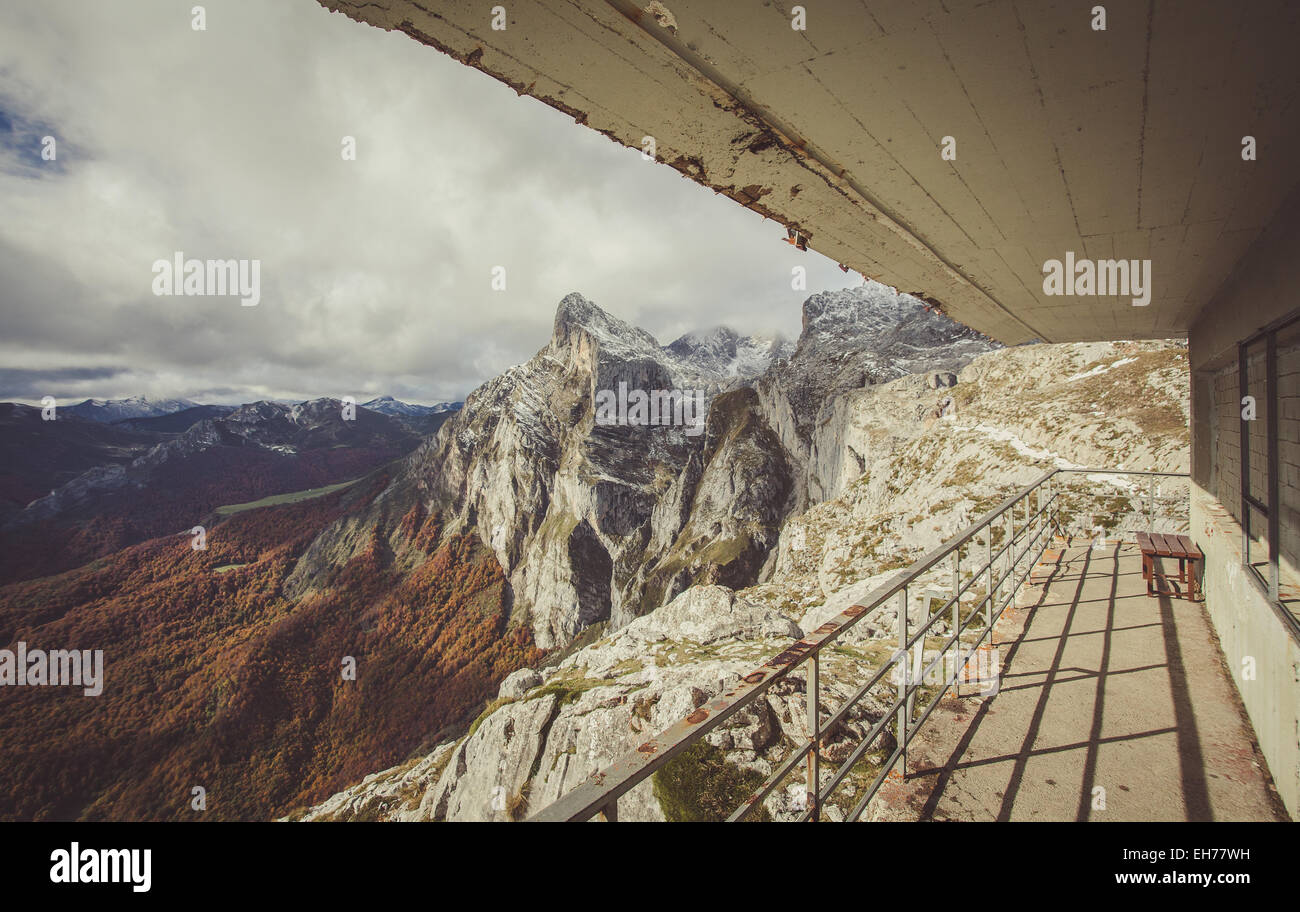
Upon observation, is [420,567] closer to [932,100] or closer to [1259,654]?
[1259,654]

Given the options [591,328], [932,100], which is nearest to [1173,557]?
[932,100]

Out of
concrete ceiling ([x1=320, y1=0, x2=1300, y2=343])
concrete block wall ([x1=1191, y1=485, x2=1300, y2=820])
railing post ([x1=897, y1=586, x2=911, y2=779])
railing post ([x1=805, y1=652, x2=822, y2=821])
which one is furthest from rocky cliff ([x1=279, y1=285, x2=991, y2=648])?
railing post ([x1=805, y1=652, x2=822, y2=821])

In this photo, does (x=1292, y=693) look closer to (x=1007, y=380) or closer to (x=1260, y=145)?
(x=1260, y=145)

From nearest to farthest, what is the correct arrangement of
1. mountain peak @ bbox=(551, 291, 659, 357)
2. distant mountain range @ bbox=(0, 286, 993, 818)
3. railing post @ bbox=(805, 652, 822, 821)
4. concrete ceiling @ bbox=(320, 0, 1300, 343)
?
concrete ceiling @ bbox=(320, 0, 1300, 343), railing post @ bbox=(805, 652, 822, 821), distant mountain range @ bbox=(0, 286, 993, 818), mountain peak @ bbox=(551, 291, 659, 357)

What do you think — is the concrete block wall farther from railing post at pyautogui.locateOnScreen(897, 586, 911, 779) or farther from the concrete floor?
railing post at pyautogui.locateOnScreen(897, 586, 911, 779)

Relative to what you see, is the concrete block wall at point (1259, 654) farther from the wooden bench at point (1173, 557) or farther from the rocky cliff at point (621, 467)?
the rocky cliff at point (621, 467)

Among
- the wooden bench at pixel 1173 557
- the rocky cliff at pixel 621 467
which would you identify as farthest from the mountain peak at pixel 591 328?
the wooden bench at pixel 1173 557
